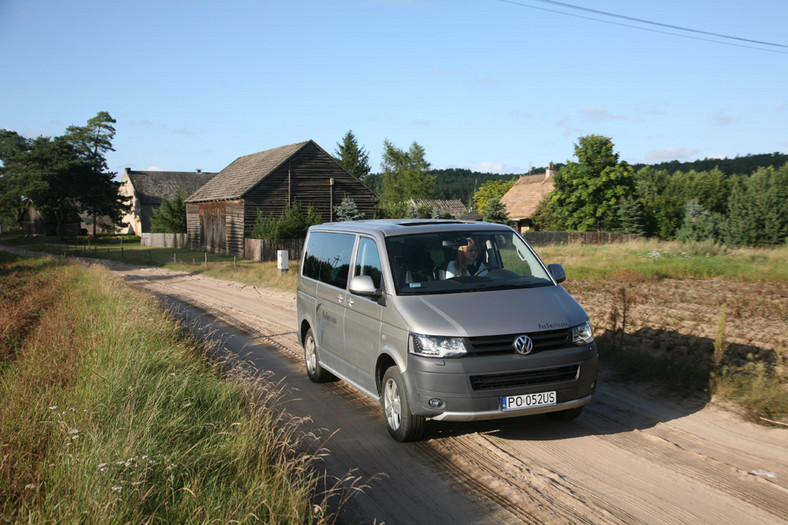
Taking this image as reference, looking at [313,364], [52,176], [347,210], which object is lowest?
[313,364]

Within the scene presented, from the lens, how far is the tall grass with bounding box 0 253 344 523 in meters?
3.74

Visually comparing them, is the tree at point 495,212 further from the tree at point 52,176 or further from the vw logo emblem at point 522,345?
the vw logo emblem at point 522,345

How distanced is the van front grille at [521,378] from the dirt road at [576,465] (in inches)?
24.4

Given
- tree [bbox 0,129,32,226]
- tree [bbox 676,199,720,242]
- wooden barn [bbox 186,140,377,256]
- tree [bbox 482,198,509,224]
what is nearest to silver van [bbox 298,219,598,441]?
wooden barn [bbox 186,140,377,256]

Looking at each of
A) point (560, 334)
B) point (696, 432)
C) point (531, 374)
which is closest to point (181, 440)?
point (531, 374)

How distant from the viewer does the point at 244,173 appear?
1773 inches

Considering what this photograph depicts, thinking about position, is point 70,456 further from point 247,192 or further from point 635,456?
point 247,192

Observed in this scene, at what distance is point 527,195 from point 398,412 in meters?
77.6

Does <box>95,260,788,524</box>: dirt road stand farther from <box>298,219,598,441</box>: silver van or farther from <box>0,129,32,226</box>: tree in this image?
<box>0,129,32,226</box>: tree

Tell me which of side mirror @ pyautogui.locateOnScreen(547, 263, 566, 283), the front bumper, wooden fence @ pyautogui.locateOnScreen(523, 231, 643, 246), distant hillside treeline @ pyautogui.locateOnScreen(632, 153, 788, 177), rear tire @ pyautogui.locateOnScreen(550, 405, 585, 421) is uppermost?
distant hillside treeline @ pyautogui.locateOnScreen(632, 153, 788, 177)

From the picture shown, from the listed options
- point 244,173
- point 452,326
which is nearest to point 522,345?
point 452,326

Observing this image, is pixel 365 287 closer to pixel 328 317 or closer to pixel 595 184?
pixel 328 317

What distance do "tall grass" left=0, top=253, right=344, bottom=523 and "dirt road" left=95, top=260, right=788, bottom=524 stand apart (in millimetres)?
574

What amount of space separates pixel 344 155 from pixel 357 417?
84.4 meters
